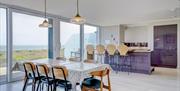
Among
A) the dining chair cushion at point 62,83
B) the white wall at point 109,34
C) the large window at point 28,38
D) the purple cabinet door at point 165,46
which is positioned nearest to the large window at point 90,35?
the white wall at point 109,34

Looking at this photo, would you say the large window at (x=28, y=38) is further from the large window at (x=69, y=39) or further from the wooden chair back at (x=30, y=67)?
the wooden chair back at (x=30, y=67)

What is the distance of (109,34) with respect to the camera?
9047 millimetres

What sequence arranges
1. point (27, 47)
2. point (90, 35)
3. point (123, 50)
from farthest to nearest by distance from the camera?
point (90, 35), point (123, 50), point (27, 47)

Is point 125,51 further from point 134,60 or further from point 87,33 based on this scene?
point 87,33

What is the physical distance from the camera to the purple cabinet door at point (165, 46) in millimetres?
7461

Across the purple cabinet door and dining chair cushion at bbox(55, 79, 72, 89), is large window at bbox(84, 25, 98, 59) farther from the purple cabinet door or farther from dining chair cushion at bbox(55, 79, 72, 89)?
dining chair cushion at bbox(55, 79, 72, 89)

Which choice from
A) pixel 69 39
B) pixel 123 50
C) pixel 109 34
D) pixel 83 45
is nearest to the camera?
pixel 123 50

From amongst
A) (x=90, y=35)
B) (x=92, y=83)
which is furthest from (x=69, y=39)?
(x=92, y=83)

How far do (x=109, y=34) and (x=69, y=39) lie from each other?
9.33 feet

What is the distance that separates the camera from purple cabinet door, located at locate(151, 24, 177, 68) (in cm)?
746

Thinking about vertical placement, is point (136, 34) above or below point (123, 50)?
above

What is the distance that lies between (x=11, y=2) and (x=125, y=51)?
4.18m

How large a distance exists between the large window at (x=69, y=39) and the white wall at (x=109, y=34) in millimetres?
2191

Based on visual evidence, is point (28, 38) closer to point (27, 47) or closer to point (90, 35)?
point (27, 47)
